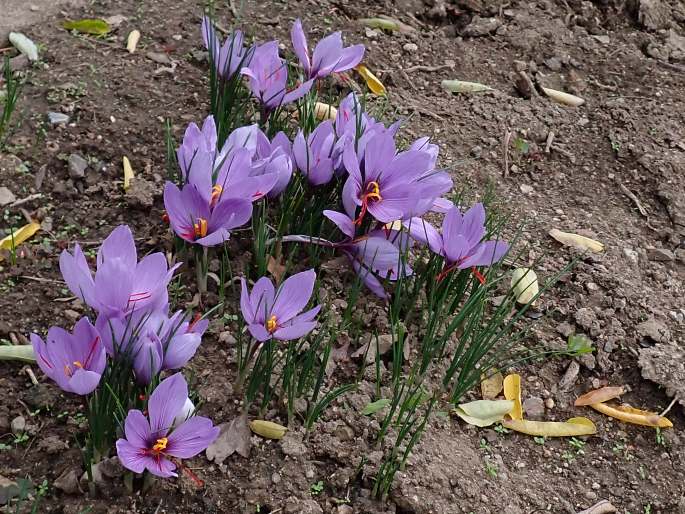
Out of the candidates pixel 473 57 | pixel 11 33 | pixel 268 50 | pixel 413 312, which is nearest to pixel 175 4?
pixel 11 33

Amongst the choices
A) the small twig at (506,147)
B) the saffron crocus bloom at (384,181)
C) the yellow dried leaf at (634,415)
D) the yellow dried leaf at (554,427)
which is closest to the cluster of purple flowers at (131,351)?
the saffron crocus bloom at (384,181)

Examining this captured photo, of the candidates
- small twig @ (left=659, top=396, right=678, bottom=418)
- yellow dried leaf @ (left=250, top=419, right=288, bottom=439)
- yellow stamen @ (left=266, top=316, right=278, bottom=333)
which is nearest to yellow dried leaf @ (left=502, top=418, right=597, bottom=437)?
small twig @ (left=659, top=396, right=678, bottom=418)

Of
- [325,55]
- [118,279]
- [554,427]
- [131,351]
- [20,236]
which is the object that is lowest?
[554,427]

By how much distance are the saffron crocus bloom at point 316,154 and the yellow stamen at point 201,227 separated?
32cm

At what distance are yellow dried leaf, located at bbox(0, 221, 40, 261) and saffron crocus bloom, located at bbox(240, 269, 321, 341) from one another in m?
0.76

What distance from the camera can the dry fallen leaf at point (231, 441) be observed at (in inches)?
72.5

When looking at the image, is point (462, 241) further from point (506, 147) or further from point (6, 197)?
point (6, 197)

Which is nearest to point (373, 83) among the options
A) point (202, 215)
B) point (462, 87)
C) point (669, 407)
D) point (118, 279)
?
point (462, 87)

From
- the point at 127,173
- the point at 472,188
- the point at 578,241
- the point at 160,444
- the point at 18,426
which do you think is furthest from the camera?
the point at 472,188

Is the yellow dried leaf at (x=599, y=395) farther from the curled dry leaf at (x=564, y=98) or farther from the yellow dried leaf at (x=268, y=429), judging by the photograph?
the curled dry leaf at (x=564, y=98)

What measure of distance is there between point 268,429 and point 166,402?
0.37 meters

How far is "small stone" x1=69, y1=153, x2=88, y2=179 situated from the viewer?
94.9 inches

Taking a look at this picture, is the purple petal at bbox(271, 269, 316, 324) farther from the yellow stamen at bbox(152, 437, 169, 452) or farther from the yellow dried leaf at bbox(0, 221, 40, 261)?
the yellow dried leaf at bbox(0, 221, 40, 261)

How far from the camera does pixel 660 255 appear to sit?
2.67 meters
